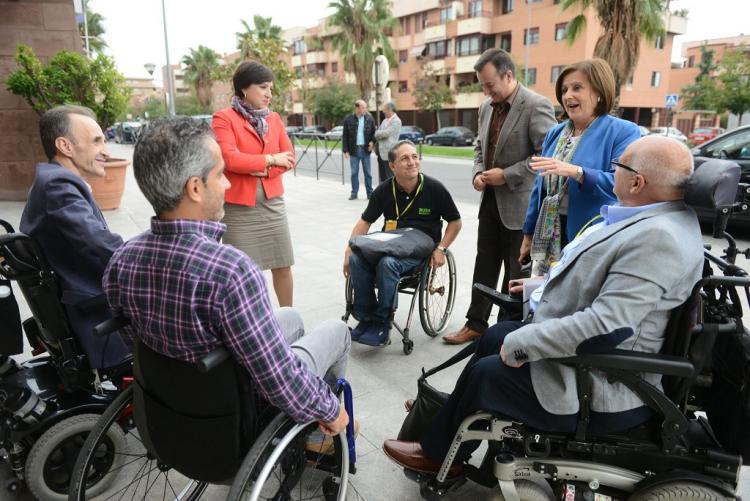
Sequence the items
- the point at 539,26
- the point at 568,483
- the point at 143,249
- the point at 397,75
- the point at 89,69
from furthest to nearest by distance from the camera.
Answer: the point at 397,75 < the point at 539,26 < the point at 89,69 < the point at 568,483 < the point at 143,249

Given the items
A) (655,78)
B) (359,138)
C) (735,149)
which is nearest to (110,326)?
(735,149)

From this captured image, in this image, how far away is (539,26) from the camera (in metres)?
31.3

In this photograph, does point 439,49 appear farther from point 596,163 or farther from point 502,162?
point 596,163

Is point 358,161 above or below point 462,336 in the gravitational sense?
above

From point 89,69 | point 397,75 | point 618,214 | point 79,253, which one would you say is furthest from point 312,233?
point 397,75

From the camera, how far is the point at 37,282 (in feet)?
6.59

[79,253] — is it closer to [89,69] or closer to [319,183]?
[89,69]

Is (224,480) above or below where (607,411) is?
below

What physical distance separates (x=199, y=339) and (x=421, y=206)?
7.64 feet

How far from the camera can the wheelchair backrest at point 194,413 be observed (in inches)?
56.9

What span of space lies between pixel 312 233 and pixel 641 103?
107 feet

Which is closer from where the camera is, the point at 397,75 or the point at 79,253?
the point at 79,253

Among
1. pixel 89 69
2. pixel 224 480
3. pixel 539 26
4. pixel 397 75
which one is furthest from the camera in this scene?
pixel 397 75

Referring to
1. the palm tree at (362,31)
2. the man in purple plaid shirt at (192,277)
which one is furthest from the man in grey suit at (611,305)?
the palm tree at (362,31)
